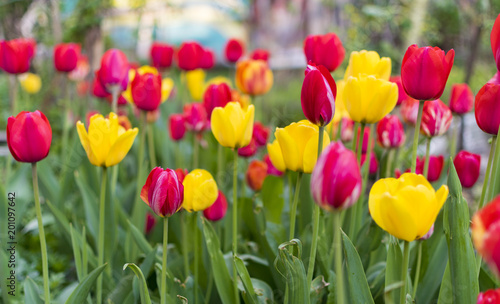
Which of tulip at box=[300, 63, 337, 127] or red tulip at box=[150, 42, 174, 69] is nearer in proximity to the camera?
tulip at box=[300, 63, 337, 127]

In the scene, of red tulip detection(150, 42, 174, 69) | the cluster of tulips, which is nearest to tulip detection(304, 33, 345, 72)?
the cluster of tulips

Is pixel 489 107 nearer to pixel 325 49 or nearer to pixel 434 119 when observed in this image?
pixel 434 119

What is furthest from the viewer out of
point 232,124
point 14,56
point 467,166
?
point 14,56

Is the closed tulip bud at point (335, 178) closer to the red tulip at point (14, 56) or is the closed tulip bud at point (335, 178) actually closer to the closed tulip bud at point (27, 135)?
the closed tulip bud at point (27, 135)

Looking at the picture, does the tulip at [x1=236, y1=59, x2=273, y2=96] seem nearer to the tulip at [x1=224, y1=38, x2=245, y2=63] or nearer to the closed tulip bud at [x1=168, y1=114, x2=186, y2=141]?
the closed tulip bud at [x1=168, y1=114, x2=186, y2=141]

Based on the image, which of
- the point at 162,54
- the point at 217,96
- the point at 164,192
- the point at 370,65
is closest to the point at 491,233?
the point at 164,192

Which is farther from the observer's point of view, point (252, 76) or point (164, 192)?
point (252, 76)

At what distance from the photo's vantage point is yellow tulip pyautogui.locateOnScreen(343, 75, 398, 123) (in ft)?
3.02

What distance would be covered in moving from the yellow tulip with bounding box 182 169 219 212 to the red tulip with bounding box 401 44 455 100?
0.42 meters

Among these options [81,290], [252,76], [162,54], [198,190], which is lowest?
[81,290]

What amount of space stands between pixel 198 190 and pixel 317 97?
335 millimetres

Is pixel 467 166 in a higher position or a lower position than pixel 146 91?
lower

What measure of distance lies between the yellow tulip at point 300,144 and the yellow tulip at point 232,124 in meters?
0.12

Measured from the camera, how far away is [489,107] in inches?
32.5
